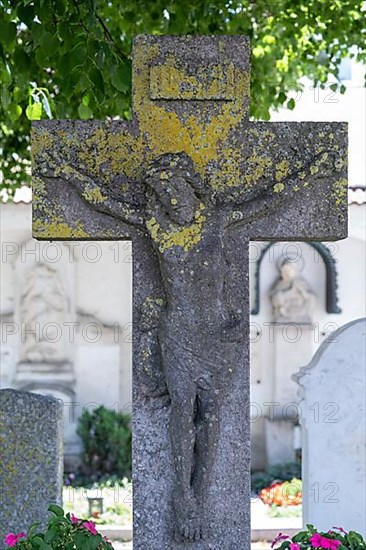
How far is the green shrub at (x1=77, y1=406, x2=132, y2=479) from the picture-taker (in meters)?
11.2

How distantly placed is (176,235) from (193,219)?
87 millimetres

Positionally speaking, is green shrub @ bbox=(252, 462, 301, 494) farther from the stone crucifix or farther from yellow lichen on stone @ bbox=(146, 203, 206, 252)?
yellow lichen on stone @ bbox=(146, 203, 206, 252)

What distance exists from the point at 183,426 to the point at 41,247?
27.1ft

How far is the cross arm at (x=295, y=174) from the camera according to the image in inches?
163

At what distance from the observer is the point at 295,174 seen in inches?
162

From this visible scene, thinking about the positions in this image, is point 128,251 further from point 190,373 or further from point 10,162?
point 190,373

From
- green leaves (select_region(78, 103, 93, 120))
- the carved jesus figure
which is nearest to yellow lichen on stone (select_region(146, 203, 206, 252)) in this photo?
the carved jesus figure

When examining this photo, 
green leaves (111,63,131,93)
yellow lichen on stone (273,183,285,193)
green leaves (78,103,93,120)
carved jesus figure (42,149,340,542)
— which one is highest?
green leaves (111,63,131,93)

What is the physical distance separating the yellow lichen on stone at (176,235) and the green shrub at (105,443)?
741 centimetres

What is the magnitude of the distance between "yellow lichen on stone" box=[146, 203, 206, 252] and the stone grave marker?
85.3 inches

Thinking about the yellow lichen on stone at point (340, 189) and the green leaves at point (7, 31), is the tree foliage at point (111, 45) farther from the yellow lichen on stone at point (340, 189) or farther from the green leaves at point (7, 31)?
the yellow lichen on stone at point (340, 189)

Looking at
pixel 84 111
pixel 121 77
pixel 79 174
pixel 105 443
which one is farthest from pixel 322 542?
pixel 105 443

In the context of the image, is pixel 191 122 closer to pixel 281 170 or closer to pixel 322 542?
pixel 281 170

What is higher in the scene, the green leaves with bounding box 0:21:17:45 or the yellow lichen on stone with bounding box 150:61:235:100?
the green leaves with bounding box 0:21:17:45
